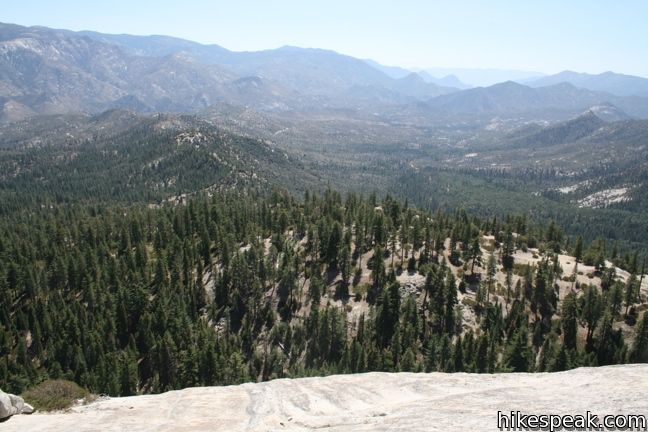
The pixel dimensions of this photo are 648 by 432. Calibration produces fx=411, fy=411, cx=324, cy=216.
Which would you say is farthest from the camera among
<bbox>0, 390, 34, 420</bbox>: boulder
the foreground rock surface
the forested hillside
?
the forested hillside

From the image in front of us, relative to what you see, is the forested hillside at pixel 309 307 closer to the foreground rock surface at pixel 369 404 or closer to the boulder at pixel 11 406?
the foreground rock surface at pixel 369 404

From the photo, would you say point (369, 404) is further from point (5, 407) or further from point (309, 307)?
point (309, 307)

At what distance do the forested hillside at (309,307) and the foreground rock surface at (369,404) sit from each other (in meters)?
54.4

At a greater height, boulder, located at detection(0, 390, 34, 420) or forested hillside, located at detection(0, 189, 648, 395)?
boulder, located at detection(0, 390, 34, 420)

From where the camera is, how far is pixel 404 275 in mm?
153625

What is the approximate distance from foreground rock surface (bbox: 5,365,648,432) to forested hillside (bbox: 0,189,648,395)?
54390 mm

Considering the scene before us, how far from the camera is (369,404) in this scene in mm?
50562

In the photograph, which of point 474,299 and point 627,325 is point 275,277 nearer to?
point 474,299

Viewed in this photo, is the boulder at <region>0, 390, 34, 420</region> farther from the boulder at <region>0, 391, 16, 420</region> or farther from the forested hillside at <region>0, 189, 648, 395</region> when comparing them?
the forested hillside at <region>0, 189, 648, 395</region>

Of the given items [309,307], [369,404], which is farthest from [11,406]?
[309,307]

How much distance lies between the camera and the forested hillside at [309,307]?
116m

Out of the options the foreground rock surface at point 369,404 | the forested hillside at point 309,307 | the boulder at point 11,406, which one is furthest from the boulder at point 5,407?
the forested hillside at point 309,307

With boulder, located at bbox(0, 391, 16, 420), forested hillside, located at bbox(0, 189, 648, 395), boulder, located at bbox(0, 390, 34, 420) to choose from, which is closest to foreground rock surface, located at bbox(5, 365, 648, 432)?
boulder, located at bbox(0, 391, 16, 420)

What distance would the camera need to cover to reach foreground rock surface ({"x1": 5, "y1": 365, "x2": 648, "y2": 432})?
39781 mm
